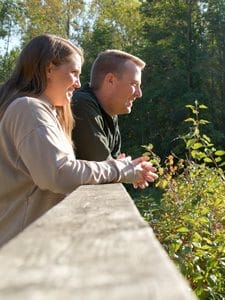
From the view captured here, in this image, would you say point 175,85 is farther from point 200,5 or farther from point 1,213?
point 1,213

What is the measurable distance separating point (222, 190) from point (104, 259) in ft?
11.3

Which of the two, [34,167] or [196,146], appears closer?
[34,167]

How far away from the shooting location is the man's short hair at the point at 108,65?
3082 mm

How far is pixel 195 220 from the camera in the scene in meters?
3.31

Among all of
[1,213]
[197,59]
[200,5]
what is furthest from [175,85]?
[1,213]

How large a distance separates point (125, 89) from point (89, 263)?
2.33 metres

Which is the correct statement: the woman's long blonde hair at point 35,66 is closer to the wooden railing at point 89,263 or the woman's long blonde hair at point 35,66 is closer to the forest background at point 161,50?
the wooden railing at point 89,263

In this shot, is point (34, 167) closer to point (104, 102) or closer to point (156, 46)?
point (104, 102)

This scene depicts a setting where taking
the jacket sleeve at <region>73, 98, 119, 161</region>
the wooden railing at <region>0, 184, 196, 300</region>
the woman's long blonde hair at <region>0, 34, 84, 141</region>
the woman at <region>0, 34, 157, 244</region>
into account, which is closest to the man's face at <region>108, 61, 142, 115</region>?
the jacket sleeve at <region>73, 98, 119, 161</region>

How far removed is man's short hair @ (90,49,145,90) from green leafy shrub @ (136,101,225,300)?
→ 0.85 metres

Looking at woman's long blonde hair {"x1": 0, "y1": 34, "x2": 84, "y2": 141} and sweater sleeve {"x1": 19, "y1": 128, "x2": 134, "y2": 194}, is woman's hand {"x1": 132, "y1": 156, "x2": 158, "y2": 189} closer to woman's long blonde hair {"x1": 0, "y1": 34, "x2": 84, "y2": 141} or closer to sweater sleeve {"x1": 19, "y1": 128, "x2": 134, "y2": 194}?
sweater sleeve {"x1": 19, "y1": 128, "x2": 134, "y2": 194}

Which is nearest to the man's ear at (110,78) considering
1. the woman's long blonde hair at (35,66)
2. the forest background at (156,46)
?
the woman's long blonde hair at (35,66)

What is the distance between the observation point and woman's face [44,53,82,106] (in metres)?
2.26

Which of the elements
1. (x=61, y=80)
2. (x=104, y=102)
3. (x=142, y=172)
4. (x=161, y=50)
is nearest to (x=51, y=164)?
(x=61, y=80)
